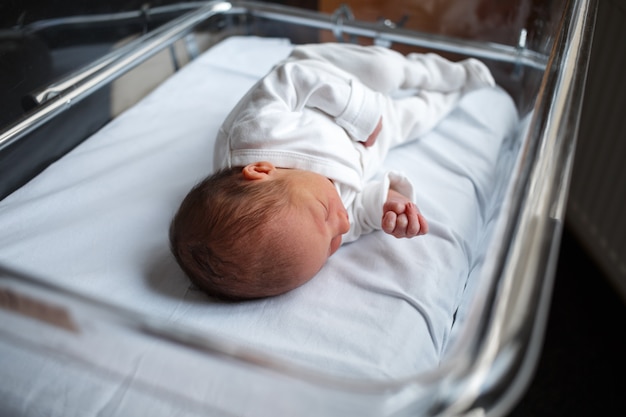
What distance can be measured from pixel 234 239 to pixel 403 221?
0.74 ft

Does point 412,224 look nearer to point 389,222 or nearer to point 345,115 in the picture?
point 389,222

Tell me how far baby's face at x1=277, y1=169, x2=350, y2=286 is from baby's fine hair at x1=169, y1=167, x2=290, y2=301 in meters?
0.02

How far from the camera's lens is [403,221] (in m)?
0.70

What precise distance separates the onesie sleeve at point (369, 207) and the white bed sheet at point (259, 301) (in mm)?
14

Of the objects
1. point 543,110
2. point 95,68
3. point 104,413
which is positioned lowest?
point 104,413

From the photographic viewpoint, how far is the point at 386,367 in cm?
58

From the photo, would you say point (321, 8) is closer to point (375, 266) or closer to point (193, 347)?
point (375, 266)

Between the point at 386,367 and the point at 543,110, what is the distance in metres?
0.31

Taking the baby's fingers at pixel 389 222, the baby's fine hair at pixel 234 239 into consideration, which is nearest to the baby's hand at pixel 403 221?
the baby's fingers at pixel 389 222

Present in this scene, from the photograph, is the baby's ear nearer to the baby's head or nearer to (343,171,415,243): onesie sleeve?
the baby's head

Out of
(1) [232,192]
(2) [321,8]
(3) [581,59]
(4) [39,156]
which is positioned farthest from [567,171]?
(2) [321,8]

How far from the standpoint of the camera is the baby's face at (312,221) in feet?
2.01

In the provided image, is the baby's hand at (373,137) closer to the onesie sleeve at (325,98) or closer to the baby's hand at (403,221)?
the onesie sleeve at (325,98)

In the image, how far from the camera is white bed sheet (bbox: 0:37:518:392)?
61 cm
